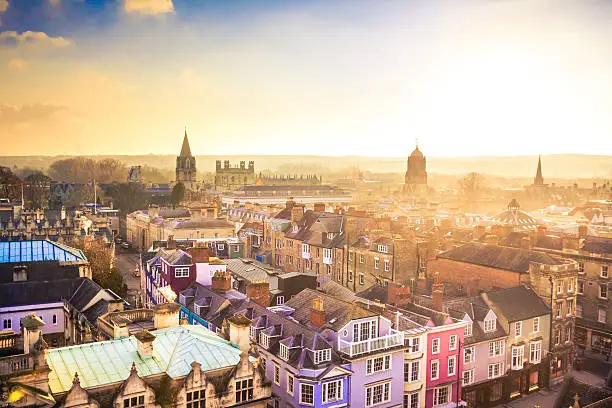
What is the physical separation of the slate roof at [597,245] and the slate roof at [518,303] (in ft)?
39.7

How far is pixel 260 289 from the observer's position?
1302 inches

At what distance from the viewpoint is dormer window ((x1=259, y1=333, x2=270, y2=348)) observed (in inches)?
1102

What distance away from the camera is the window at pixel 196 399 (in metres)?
20.5

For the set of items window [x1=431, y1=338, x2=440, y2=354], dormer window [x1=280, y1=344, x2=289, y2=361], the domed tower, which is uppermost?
the domed tower

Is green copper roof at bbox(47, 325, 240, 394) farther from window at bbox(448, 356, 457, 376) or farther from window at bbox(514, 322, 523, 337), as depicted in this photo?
window at bbox(514, 322, 523, 337)

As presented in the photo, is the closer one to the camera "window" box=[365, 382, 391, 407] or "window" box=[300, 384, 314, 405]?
"window" box=[300, 384, 314, 405]

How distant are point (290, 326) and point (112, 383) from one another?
10.8 m

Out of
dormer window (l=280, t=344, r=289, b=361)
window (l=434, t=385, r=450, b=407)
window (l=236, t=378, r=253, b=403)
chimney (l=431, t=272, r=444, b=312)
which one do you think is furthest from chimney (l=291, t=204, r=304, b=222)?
window (l=236, t=378, r=253, b=403)

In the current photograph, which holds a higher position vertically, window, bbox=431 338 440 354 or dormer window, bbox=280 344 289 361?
dormer window, bbox=280 344 289 361

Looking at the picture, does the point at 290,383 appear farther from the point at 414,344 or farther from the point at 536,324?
the point at 536,324

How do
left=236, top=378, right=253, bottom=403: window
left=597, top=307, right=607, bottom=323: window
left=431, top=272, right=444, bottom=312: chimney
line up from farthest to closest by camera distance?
left=597, top=307, right=607, bottom=323: window, left=431, top=272, right=444, bottom=312: chimney, left=236, top=378, right=253, bottom=403: window

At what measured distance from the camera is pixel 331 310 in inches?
1168

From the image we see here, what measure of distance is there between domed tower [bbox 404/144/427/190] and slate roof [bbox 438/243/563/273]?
387ft

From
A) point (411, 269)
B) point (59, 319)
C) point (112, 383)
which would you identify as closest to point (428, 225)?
point (411, 269)
